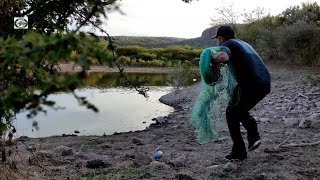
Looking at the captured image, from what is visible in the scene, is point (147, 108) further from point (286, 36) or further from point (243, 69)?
point (243, 69)

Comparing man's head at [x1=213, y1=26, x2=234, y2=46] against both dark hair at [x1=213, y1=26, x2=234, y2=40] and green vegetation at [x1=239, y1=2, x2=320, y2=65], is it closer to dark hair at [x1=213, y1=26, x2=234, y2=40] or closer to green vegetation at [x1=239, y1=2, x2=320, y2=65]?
dark hair at [x1=213, y1=26, x2=234, y2=40]

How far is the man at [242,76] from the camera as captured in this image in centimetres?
549

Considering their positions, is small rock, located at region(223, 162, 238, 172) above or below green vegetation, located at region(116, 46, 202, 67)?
below

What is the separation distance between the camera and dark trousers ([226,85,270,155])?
557cm

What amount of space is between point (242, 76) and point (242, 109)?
41 centimetres

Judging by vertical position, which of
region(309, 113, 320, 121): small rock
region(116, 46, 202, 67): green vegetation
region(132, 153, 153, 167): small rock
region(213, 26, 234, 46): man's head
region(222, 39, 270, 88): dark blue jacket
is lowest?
region(132, 153, 153, 167): small rock

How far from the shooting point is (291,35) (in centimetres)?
2405

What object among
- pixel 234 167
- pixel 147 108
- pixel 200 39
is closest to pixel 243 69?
pixel 234 167

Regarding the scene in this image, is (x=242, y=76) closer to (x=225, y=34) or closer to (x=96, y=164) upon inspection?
(x=225, y=34)

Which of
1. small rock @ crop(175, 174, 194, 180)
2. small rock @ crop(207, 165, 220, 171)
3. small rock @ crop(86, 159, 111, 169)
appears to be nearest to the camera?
small rock @ crop(175, 174, 194, 180)

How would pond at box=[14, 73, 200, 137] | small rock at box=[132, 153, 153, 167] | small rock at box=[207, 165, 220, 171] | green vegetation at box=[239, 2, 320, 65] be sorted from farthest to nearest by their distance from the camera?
green vegetation at box=[239, 2, 320, 65]
pond at box=[14, 73, 200, 137]
small rock at box=[132, 153, 153, 167]
small rock at box=[207, 165, 220, 171]

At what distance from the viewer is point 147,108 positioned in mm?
19359

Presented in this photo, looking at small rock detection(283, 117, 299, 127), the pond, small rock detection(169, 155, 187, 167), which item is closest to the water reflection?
the pond

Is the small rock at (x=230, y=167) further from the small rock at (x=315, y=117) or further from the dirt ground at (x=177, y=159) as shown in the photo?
the small rock at (x=315, y=117)
